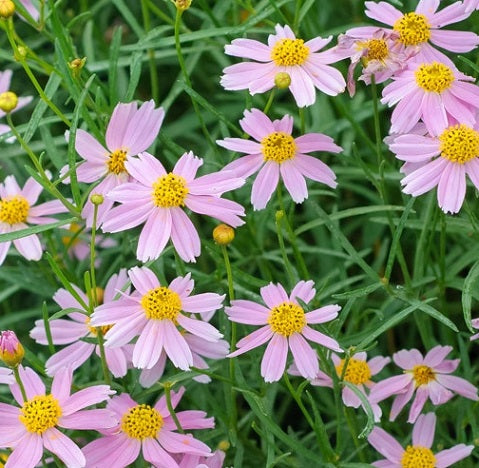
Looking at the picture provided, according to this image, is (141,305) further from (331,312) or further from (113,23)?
(113,23)

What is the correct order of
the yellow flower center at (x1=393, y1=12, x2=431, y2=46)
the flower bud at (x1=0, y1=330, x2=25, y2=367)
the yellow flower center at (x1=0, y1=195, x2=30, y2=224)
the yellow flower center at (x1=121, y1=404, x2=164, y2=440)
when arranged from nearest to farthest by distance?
the flower bud at (x1=0, y1=330, x2=25, y2=367) < the yellow flower center at (x1=121, y1=404, x2=164, y2=440) < the yellow flower center at (x1=393, y1=12, x2=431, y2=46) < the yellow flower center at (x1=0, y1=195, x2=30, y2=224)

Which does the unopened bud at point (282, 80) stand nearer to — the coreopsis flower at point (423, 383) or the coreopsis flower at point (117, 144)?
the coreopsis flower at point (117, 144)

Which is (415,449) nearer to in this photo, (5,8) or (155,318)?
(155,318)

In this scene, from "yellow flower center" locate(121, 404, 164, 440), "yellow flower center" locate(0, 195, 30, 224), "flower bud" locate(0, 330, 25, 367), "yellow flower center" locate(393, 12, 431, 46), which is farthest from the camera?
"yellow flower center" locate(0, 195, 30, 224)

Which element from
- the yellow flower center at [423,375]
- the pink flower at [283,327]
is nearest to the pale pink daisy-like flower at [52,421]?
the pink flower at [283,327]

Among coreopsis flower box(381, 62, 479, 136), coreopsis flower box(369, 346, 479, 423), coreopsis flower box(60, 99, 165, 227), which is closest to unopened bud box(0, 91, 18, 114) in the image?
coreopsis flower box(60, 99, 165, 227)

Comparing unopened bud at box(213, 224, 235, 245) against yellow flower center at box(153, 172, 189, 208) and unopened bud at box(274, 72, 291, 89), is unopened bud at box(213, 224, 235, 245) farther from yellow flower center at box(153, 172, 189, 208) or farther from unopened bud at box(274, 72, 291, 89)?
unopened bud at box(274, 72, 291, 89)
